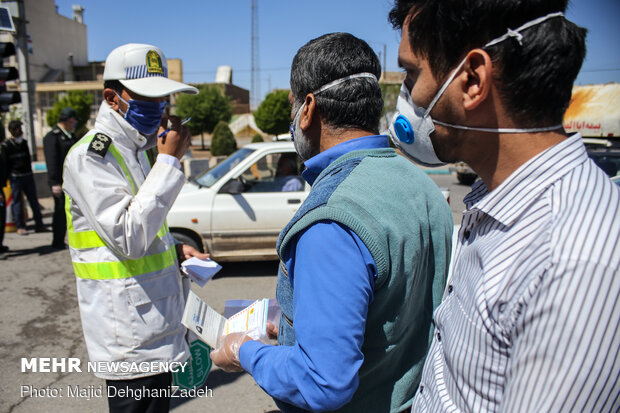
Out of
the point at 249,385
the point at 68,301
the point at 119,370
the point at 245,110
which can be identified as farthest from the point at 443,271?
the point at 245,110

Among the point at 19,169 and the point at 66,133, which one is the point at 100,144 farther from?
the point at 19,169

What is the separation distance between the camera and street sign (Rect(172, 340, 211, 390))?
2.59m

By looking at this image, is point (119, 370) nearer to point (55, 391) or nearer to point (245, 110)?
point (55, 391)

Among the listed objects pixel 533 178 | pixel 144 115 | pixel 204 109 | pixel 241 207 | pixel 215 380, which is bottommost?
pixel 204 109

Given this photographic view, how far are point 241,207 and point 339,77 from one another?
14.8 ft

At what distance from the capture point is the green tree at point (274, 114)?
38844mm

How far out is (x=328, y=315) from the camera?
1.14 metres

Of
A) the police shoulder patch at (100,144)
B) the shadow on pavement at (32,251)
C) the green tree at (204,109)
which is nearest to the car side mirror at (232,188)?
the shadow on pavement at (32,251)

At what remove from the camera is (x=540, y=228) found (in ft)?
2.88

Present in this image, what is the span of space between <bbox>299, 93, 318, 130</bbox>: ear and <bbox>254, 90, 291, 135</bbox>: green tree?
37414mm

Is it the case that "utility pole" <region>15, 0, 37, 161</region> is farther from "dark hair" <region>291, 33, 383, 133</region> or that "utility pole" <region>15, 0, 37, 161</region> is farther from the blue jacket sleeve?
the blue jacket sleeve

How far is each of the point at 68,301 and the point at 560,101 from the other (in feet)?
19.3

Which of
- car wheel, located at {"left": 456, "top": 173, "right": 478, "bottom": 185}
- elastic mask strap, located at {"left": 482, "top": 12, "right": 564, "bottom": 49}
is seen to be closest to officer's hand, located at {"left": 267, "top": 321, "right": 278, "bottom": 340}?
elastic mask strap, located at {"left": 482, "top": 12, "right": 564, "bottom": 49}

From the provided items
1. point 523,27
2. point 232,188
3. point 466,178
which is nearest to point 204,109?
point 466,178
